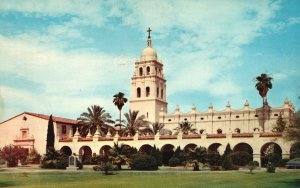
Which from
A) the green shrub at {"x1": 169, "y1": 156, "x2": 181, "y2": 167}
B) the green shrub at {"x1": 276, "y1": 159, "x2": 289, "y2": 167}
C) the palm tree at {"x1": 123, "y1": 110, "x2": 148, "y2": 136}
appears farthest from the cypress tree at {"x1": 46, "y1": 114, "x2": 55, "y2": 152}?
the green shrub at {"x1": 276, "y1": 159, "x2": 289, "y2": 167}

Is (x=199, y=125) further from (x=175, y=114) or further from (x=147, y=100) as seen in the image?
(x=147, y=100)

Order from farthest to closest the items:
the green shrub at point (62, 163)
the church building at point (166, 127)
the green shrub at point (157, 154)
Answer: the church building at point (166, 127) → the green shrub at point (157, 154) → the green shrub at point (62, 163)

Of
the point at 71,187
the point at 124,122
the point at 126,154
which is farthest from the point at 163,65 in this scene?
the point at 71,187

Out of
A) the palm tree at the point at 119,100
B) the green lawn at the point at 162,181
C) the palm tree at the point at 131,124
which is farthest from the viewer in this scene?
the palm tree at the point at 119,100

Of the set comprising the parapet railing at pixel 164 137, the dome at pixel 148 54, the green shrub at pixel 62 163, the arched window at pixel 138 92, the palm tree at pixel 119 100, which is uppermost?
the dome at pixel 148 54

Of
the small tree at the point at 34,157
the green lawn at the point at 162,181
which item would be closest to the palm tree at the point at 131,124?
the small tree at the point at 34,157

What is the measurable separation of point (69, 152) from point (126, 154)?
22.7m

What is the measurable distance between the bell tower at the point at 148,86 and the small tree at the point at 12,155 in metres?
28.6

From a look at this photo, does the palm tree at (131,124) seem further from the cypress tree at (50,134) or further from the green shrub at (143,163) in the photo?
the green shrub at (143,163)

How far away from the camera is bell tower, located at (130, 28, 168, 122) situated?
87.2m

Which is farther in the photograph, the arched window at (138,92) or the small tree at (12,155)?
the arched window at (138,92)

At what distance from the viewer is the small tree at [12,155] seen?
63406mm

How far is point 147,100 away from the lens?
87.5 metres

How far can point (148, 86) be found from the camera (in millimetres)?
88125
